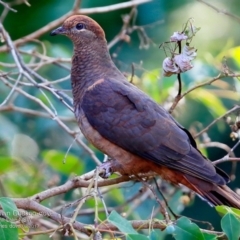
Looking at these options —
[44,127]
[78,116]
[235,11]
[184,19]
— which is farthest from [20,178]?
[235,11]

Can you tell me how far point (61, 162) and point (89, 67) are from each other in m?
0.61

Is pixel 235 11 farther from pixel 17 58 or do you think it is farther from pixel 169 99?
pixel 17 58

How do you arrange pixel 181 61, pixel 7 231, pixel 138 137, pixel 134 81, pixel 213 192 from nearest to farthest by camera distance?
pixel 7 231 → pixel 181 61 → pixel 213 192 → pixel 138 137 → pixel 134 81

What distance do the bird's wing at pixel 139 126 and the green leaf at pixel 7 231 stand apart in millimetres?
1124

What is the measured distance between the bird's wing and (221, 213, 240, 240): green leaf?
0.86 meters

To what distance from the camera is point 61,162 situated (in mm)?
3783

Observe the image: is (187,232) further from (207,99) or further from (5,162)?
(207,99)

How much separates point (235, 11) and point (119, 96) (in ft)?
9.75

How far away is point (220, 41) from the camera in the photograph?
566 centimetres

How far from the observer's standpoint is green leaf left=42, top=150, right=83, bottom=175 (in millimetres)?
3771

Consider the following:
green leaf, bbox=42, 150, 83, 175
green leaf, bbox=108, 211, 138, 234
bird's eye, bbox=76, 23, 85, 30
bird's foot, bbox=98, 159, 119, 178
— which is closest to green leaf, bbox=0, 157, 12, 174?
green leaf, bbox=42, 150, 83, 175

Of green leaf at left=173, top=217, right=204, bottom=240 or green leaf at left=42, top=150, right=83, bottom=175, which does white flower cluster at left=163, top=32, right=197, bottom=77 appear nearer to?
green leaf at left=173, top=217, right=204, bottom=240

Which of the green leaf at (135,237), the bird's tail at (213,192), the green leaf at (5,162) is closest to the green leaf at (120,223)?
the green leaf at (135,237)

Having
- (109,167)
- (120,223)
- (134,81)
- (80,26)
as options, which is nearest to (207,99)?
(134,81)
